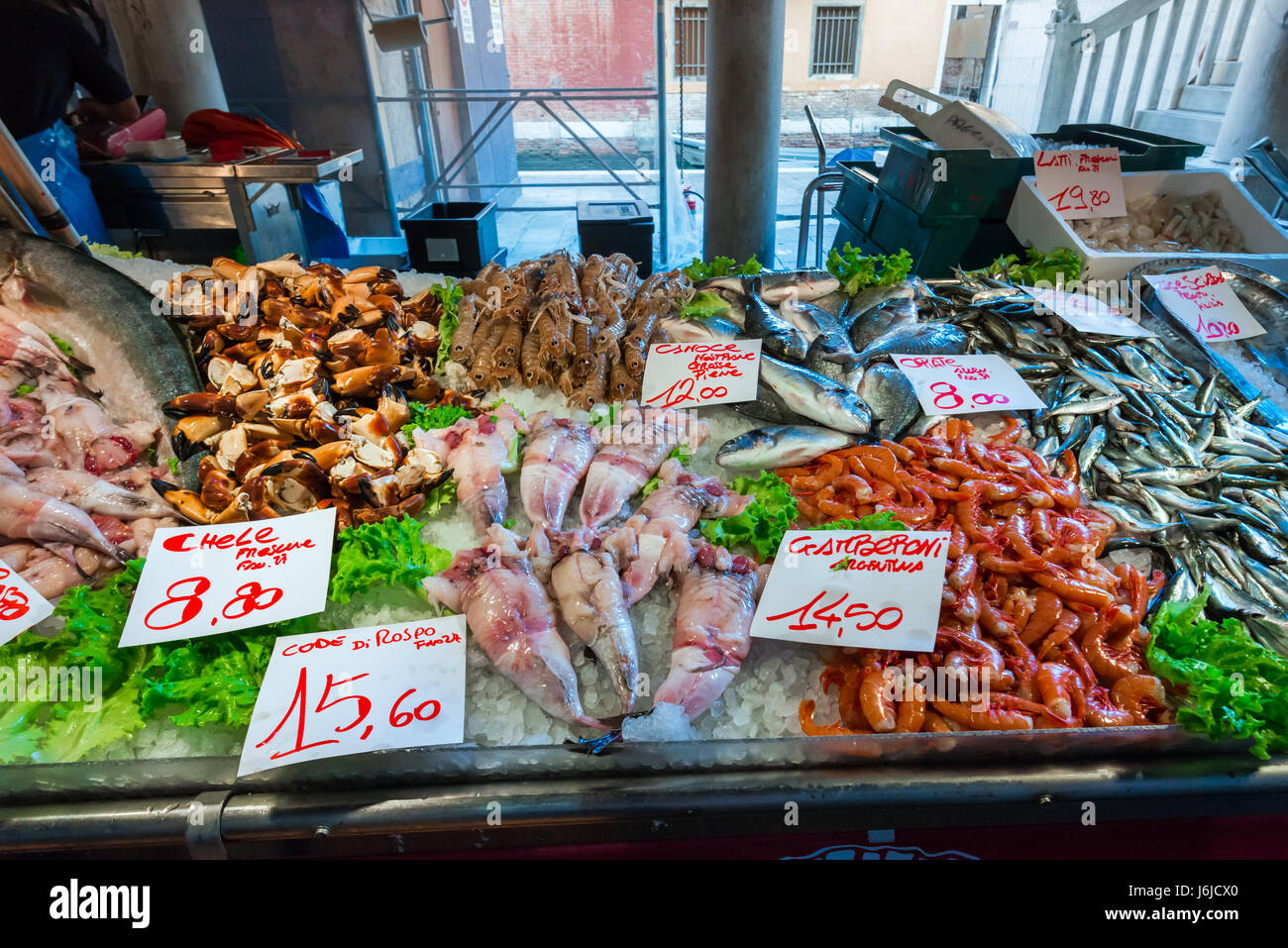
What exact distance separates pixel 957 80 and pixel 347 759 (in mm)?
25055

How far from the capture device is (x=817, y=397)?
7.14 feet

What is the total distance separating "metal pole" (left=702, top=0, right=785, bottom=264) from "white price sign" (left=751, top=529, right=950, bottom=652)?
548cm

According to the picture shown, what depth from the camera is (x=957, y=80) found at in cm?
2025

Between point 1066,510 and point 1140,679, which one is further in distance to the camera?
point 1066,510

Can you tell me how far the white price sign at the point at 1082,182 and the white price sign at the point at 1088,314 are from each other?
87 centimetres

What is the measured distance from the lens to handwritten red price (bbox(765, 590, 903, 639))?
1480 mm

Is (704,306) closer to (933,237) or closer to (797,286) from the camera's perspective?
(797,286)

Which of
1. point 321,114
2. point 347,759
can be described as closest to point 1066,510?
point 347,759

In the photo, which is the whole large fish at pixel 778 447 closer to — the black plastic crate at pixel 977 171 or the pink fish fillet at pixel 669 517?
the pink fish fillet at pixel 669 517

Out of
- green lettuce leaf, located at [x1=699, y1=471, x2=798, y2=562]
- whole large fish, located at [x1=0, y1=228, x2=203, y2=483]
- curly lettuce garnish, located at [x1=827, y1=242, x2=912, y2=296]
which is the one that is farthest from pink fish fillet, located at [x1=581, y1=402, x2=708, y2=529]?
whole large fish, located at [x1=0, y1=228, x2=203, y2=483]

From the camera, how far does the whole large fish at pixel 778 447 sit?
2.07 m

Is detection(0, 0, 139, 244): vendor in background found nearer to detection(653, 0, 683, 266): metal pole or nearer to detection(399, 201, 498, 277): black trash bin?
detection(399, 201, 498, 277): black trash bin

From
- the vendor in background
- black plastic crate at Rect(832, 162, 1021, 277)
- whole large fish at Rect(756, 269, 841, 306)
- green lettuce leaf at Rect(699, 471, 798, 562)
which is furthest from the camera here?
the vendor in background
